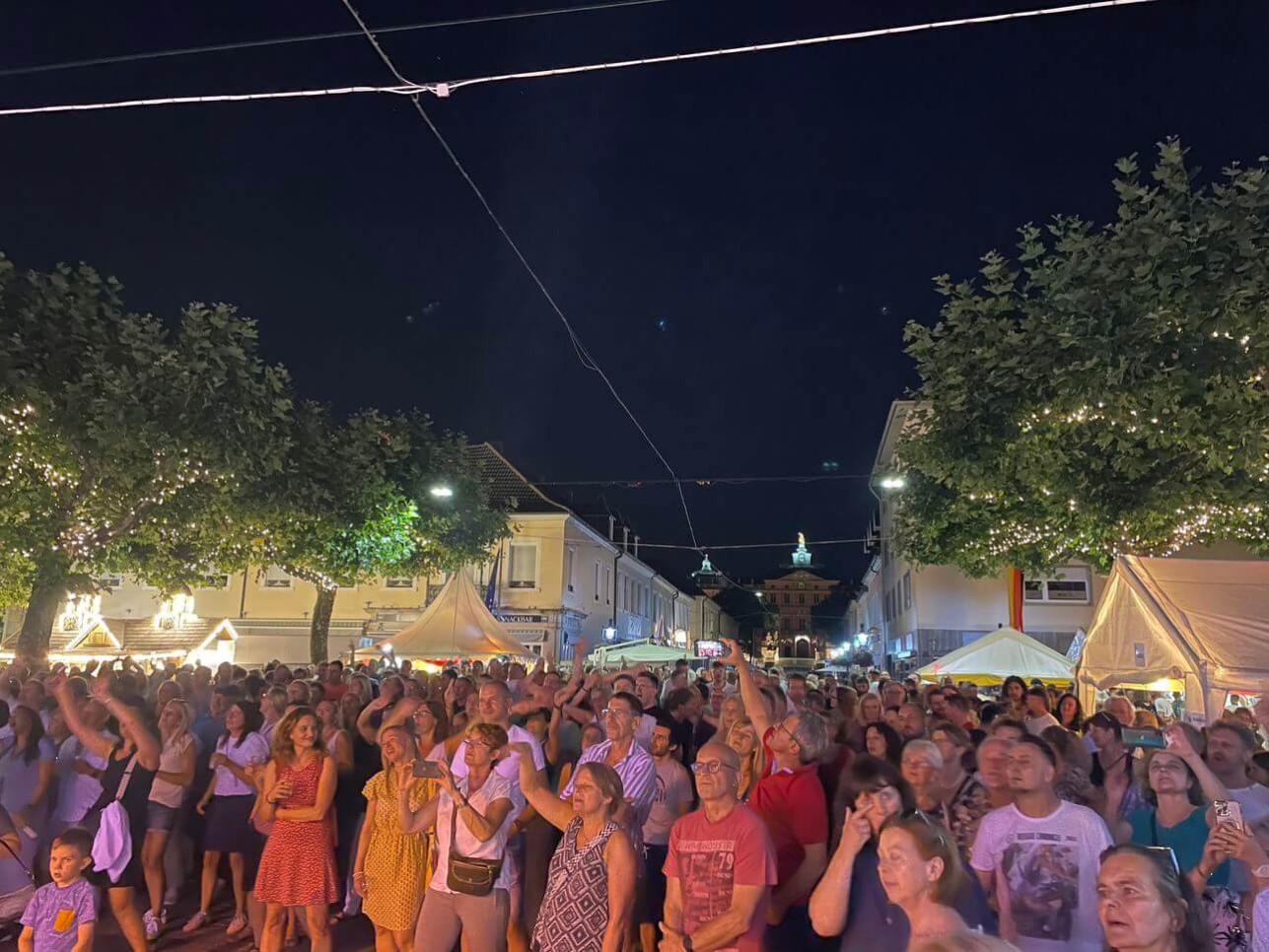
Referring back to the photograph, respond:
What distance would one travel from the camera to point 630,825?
445 centimetres

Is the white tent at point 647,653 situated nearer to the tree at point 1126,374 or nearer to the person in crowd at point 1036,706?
the tree at point 1126,374

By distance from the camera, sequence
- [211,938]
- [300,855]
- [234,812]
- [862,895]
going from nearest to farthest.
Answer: [862,895] < [300,855] < [211,938] < [234,812]

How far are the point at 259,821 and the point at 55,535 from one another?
10946 mm

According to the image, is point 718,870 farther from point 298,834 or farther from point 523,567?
point 523,567

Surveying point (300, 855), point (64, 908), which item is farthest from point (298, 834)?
point (64, 908)

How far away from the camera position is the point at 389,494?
23.2 m

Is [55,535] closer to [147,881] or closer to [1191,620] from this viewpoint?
[147,881]

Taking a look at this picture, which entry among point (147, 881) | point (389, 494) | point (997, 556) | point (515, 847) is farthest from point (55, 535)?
point (997, 556)

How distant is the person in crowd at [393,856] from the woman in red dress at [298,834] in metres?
0.36

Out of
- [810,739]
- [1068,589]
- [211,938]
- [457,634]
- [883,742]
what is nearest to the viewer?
[810,739]

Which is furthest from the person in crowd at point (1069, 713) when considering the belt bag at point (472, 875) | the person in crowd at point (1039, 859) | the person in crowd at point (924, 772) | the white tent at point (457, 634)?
the white tent at point (457, 634)

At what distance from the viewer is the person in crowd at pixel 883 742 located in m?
5.84

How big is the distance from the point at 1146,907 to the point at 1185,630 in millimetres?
8901

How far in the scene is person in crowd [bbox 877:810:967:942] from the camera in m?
2.91
